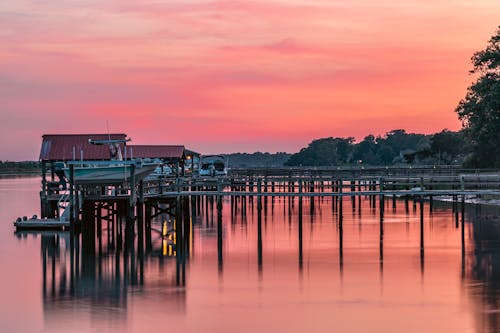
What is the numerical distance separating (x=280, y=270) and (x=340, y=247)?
6606 mm

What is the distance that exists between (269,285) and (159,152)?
30.1 metres

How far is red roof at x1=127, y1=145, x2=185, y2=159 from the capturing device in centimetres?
5591

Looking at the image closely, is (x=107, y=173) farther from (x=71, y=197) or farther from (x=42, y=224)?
(x=42, y=224)

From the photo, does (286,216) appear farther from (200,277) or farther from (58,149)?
→ (200,277)

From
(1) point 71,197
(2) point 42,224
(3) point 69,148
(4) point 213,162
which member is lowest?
(2) point 42,224

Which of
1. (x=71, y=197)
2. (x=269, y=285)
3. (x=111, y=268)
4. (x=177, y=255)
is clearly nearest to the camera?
(x=269, y=285)

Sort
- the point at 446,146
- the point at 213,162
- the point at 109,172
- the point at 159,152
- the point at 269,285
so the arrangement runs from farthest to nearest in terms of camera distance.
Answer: the point at 446,146 → the point at 213,162 → the point at 159,152 → the point at 109,172 → the point at 269,285

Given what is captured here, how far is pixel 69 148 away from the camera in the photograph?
46.9m

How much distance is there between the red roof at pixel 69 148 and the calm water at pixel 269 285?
4.53 metres

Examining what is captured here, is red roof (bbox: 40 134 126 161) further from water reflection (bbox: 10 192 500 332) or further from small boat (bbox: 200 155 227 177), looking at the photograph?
small boat (bbox: 200 155 227 177)

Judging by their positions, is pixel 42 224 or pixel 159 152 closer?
pixel 42 224

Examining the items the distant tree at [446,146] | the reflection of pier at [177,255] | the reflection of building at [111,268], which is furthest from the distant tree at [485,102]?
the distant tree at [446,146]

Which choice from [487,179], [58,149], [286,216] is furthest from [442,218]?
[58,149]

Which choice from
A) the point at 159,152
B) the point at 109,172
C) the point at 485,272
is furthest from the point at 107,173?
the point at 485,272
